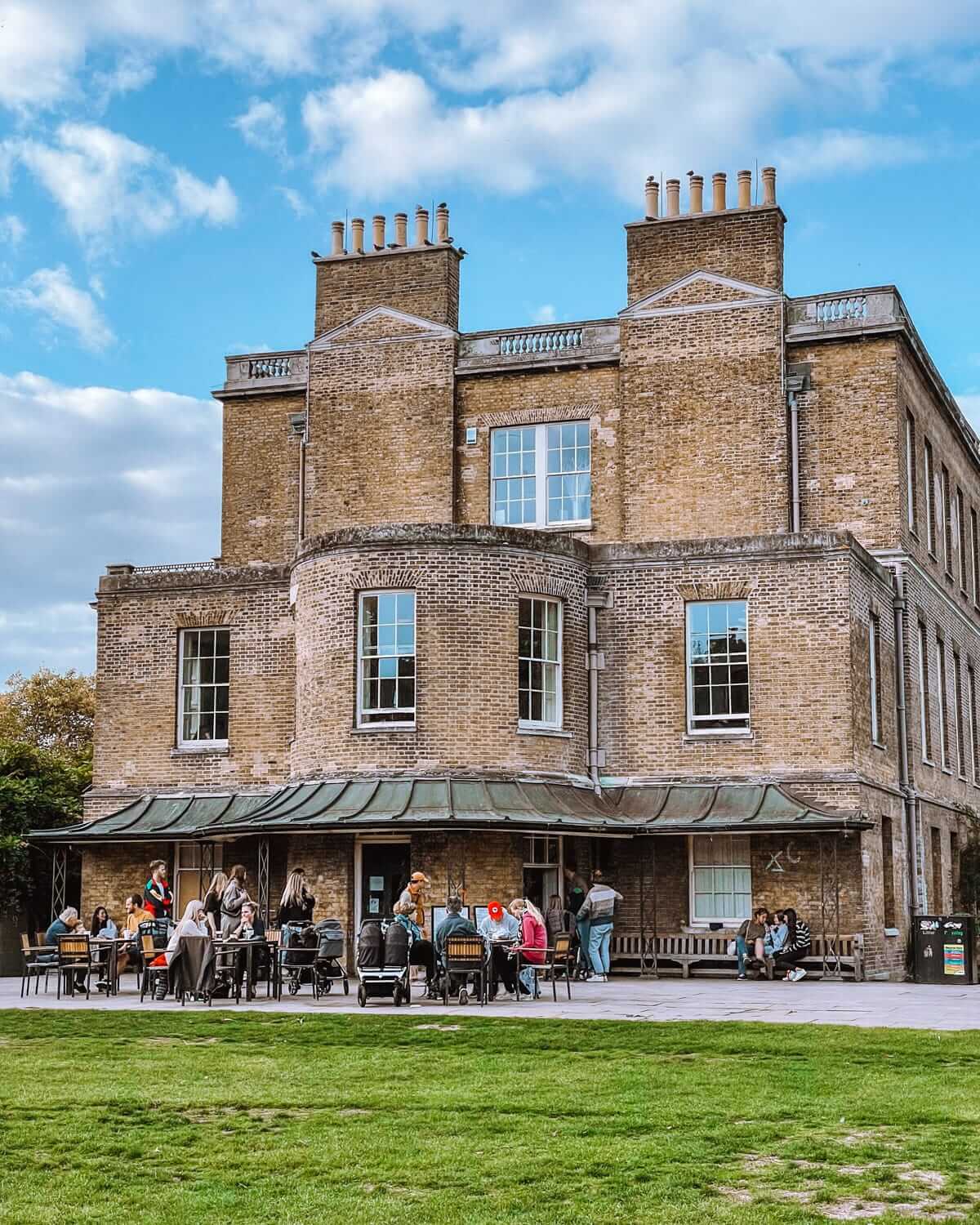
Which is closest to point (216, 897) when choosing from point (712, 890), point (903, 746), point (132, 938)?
point (132, 938)

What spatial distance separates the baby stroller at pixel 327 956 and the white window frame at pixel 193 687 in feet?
29.6

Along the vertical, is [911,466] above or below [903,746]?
above

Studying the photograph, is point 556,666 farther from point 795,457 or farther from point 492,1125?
point 492,1125

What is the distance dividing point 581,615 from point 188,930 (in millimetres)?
9934

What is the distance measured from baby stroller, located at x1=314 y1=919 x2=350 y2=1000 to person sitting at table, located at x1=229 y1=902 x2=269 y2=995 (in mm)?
680

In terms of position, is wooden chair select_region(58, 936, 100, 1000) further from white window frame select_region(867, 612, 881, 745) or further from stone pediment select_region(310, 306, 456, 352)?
stone pediment select_region(310, 306, 456, 352)

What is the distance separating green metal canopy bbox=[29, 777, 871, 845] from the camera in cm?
2422

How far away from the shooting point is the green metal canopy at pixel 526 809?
2422 centimetres

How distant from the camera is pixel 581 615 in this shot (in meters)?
27.7

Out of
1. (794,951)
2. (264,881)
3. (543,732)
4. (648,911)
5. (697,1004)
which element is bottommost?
(697,1004)

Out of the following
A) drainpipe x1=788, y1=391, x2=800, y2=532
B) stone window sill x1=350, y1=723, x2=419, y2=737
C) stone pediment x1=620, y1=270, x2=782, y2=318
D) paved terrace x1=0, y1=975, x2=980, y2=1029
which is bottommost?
paved terrace x1=0, y1=975, x2=980, y2=1029

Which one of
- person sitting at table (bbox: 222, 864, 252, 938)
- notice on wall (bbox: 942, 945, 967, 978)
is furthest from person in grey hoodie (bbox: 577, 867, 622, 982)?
person sitting at table (bbox: 222, 864, 252, 938)

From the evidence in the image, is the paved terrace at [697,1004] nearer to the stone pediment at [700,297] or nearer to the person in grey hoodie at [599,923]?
the person in grey hoodie at [599,923]

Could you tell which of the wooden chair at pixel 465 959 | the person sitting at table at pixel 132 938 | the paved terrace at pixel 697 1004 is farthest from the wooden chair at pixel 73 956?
the wooden chair at pixel 465 959
